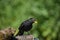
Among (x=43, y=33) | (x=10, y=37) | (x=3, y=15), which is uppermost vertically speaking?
(x=3, y=15)

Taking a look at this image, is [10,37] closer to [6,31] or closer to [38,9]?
[6,31]

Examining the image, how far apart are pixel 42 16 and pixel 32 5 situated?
13.0 inches

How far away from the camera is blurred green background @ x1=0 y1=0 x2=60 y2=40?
24.0 feet

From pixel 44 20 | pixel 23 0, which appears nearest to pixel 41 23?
pixel 44 20

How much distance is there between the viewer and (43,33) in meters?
7.48

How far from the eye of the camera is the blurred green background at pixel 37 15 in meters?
7.30

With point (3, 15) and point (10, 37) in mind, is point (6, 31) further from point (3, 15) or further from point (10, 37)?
point (3, 15)

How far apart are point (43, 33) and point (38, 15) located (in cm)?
45

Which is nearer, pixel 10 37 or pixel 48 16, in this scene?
pixel 10 37

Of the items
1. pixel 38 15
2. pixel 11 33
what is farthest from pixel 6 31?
pixel 38 15

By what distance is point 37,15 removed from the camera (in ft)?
24.0

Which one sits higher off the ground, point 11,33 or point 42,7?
point 42,7

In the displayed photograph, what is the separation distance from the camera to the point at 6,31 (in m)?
3.84

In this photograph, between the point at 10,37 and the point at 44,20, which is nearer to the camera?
the point at 10,37
